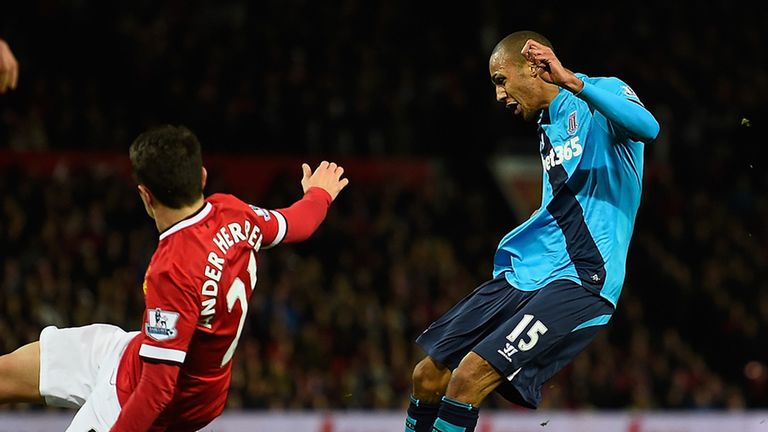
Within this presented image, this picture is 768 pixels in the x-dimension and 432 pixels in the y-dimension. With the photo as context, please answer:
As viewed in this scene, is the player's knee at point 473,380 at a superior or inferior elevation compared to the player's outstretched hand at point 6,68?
inferior

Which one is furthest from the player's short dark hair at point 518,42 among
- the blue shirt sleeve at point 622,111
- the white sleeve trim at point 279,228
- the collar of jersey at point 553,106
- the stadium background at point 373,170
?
the stadium background at point 373,170

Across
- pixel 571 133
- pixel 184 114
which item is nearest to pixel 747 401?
pixel 184 114

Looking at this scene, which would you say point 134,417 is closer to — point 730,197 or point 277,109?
point 277,109

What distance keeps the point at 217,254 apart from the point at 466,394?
1381 millimetres

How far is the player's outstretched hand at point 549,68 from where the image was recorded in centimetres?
513

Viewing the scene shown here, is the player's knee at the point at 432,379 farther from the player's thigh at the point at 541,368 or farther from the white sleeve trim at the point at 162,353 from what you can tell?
the white sleeve trim at the point at 162,353

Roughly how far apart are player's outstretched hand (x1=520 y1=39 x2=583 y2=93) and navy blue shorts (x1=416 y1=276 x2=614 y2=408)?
974 mm

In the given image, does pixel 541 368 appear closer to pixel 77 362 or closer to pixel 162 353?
pixel 162 353

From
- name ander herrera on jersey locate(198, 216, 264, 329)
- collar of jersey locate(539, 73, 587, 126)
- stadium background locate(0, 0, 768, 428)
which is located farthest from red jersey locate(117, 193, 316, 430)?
stadium background locate(0, 0, 768, 428)

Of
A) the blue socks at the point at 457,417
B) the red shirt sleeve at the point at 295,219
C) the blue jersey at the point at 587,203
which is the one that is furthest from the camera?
the blue jersey at the point at 587,203

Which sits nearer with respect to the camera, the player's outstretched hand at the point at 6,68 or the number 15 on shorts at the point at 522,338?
the player's outstretched hand at the point at 6,68

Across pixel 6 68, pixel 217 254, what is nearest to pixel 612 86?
pixel 217 254

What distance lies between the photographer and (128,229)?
13.3 m

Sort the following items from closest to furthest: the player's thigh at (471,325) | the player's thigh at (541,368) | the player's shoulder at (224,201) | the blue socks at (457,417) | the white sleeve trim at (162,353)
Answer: the white sleeve trim at (162,353), the player's shoulder at (224,201), the blue socks at (457,417), the player's thigh at (541,368), the player's thigh at (471,325)
